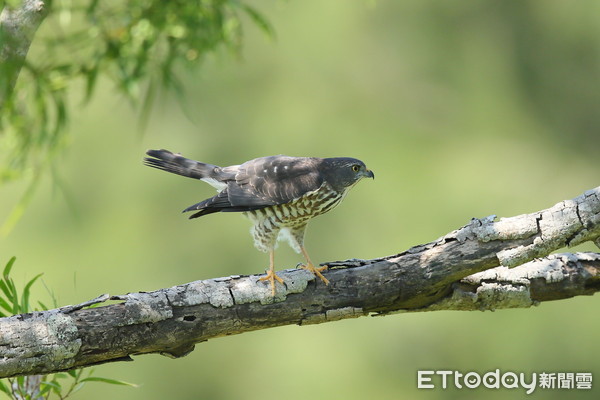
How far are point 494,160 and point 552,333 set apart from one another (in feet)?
5.66

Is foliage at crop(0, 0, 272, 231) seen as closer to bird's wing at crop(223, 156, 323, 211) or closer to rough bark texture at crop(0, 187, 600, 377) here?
→ bird's wing at crop(223, 156, 323, 211)

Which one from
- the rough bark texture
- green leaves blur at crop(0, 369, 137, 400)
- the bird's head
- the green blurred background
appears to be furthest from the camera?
the green blurred background

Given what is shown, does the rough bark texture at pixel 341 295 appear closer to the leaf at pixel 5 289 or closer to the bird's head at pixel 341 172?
the leaf at pixel 5 289

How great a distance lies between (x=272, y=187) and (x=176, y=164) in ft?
1.69

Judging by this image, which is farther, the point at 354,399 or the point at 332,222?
the point at 332,222

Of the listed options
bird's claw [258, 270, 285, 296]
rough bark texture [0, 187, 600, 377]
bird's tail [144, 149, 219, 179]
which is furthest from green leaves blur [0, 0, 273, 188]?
rough bark texture [0, 187, 600, 377]

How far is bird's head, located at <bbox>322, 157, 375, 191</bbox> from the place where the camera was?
338 cm

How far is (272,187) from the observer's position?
3.30m

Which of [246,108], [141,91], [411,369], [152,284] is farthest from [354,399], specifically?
[141,91]

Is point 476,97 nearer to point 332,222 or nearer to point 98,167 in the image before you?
point 332,222

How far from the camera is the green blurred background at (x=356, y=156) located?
5934 millimetres

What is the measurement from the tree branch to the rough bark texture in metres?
0.84

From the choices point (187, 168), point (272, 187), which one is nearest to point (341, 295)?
point (272, 187)

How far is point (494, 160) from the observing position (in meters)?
6.42
